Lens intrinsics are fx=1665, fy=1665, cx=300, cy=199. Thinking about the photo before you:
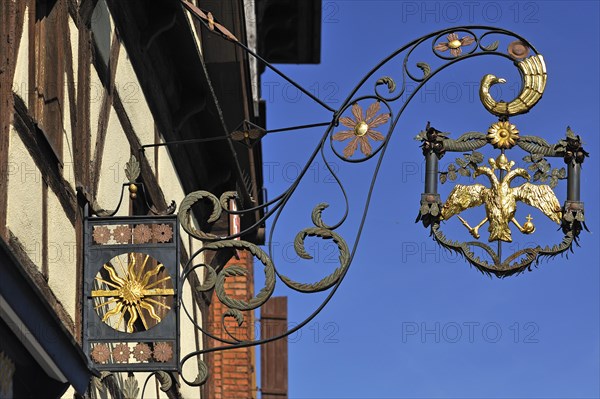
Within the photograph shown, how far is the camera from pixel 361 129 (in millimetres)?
10391

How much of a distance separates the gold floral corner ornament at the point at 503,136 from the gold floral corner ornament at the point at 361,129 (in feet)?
2.42

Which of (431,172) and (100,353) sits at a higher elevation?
(431,172)

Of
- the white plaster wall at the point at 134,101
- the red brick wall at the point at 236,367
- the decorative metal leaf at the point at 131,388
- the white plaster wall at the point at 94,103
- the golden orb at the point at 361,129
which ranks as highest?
the white plaster wall at the point at 134,101

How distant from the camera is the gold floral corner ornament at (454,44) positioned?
10352mm

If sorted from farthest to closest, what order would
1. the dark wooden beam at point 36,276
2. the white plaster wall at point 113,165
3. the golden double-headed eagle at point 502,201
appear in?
1. the white plaster wall at point 113,165
2. the golden double-headed eagle at point 502,201
3. the dark wooden beam at point 36,276

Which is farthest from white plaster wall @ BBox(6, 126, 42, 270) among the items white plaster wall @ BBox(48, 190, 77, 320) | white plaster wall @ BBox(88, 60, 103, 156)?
white plaster wall @ BBox(88, 60, 103, 156)

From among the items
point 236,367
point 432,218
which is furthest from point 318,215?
point 236,367

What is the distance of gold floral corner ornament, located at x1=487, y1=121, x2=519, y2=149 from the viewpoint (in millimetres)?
9938

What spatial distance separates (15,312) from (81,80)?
11.6 feet

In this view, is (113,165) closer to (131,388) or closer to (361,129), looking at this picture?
(131,388)

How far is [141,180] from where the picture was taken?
13.0 m

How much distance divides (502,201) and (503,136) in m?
0.40

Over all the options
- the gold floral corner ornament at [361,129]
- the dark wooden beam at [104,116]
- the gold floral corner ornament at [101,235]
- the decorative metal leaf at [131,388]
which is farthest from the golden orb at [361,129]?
the decorative metal leaf at [131,388]

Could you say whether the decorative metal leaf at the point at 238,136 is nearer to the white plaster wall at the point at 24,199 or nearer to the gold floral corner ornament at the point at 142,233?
the gold floral corner ornament at the point at 142,233
